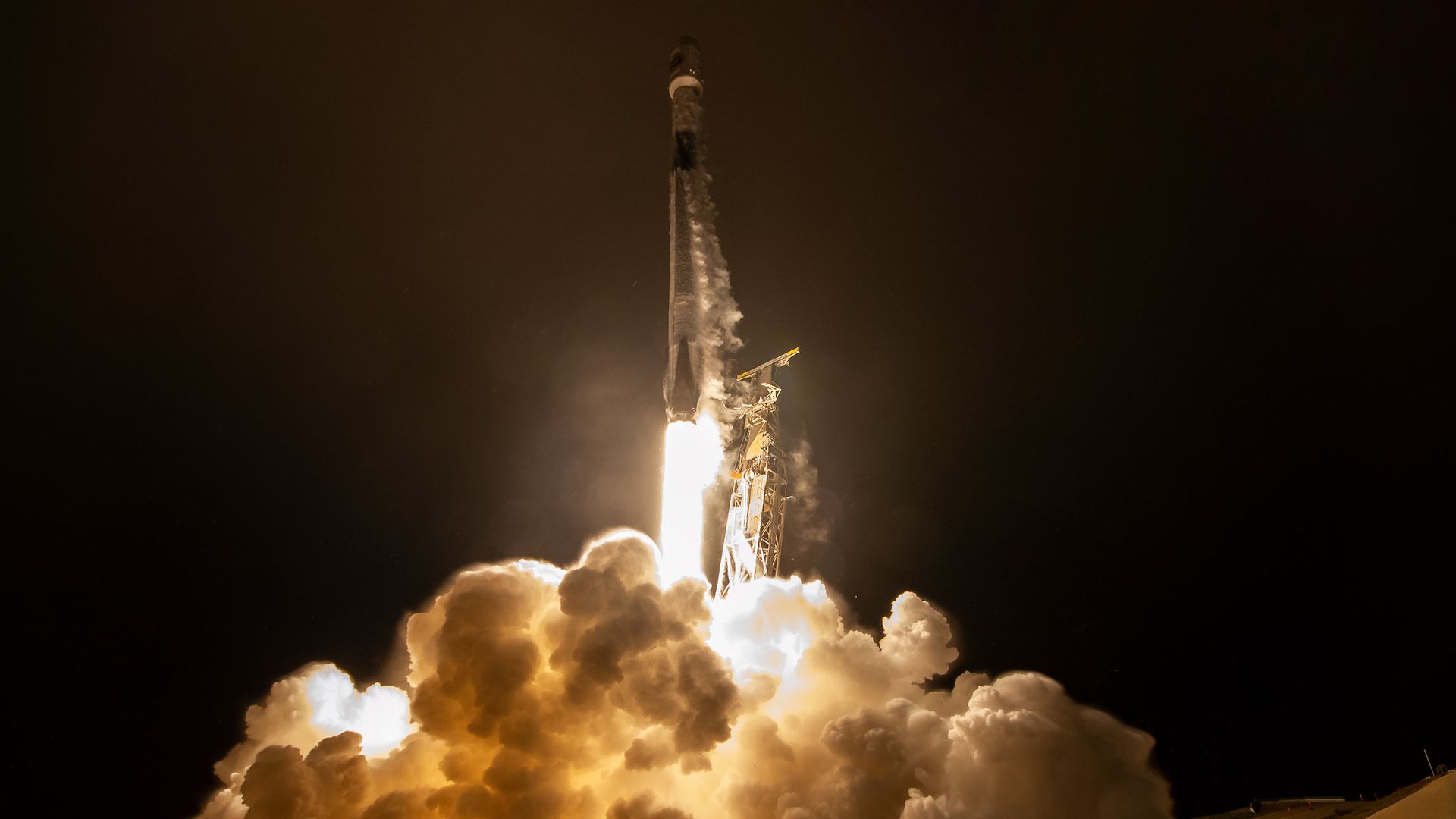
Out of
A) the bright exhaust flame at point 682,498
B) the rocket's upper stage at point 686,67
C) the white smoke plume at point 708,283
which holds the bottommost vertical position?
the bright exhaust flame at point 682,498

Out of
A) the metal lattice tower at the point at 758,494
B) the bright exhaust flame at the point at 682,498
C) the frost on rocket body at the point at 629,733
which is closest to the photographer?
the frost on rocket body at the point at 629,733

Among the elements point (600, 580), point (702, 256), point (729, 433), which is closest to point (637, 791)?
point (600, 580)

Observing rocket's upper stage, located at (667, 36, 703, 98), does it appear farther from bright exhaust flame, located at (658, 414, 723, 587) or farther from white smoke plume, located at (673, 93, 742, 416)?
bright exhaust flame, located at (658, 414, 723, 587)

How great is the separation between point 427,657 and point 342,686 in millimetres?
4823

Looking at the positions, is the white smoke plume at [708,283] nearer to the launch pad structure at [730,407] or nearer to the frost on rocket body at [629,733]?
the launch pad structure at [730,407]

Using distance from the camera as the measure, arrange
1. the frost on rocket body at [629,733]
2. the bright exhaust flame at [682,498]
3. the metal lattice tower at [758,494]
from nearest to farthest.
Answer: the frost on rocket body at [629,733] → the bright exhaust flame at [682,498] → the metal lattice tower at [758,494]

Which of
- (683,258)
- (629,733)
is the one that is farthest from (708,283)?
(629,733)

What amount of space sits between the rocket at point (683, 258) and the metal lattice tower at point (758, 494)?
2.04 m

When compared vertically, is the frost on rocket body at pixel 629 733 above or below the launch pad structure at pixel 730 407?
below

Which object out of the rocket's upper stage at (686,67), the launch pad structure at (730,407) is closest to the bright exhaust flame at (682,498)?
the launch pad structure at (730,407)

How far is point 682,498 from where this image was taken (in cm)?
2795

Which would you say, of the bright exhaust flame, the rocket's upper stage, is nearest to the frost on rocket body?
the bright exhaust flame

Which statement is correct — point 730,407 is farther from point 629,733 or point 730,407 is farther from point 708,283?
point 629,733

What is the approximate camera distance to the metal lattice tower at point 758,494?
28.9 metres
